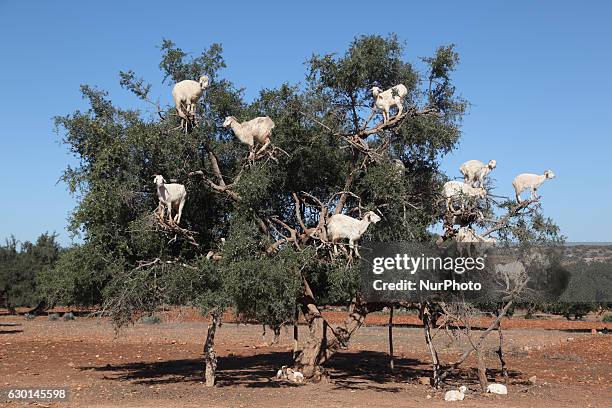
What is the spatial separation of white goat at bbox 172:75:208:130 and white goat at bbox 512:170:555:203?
7.78m

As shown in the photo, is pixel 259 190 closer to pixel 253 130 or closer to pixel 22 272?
pixel 253 130

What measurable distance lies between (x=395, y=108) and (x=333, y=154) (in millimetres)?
2068

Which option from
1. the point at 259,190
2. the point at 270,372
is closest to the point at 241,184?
the point at 259,190

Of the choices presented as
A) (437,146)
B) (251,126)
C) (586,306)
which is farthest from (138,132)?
(586,306)

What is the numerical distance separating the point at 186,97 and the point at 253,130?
171 centimetres

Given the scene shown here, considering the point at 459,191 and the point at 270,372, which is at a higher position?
the point at 459,191

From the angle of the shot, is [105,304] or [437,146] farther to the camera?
[437,146]

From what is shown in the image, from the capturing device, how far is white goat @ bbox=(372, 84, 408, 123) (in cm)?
1592

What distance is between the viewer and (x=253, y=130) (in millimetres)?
15359

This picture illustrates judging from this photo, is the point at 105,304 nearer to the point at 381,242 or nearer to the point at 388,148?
the point at 381,242

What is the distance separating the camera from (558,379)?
19312mm

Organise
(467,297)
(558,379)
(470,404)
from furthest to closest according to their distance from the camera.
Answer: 1. (558,379)
2. (467,297)
3. (470,404)

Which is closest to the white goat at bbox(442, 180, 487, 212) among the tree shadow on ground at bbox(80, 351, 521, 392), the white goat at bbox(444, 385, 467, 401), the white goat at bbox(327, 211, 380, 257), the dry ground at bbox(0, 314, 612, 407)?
the white goat at bbox(327, 211, 380, 257)

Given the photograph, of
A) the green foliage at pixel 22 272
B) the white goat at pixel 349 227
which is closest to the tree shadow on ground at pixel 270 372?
the white goat at pixel 349 227
